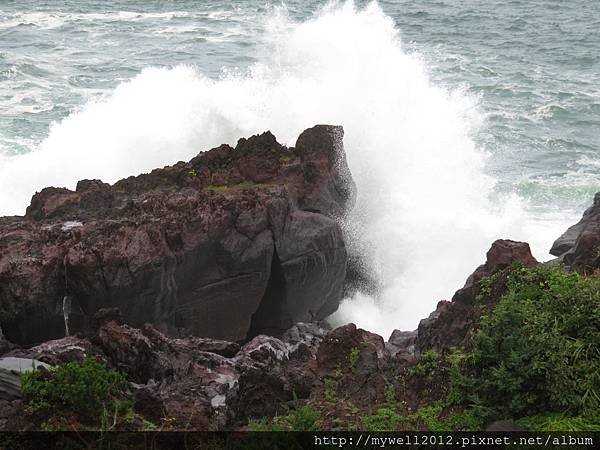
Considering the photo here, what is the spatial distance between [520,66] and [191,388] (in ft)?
100

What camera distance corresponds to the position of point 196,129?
23125mm

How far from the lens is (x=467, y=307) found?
11.1 metres

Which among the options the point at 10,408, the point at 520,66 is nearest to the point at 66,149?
the point at 10,408

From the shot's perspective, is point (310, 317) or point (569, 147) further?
point (569, 147)

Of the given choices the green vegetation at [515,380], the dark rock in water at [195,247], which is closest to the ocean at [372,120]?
the dark rock in water at [195,247]

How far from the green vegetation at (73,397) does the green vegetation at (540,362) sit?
391cm

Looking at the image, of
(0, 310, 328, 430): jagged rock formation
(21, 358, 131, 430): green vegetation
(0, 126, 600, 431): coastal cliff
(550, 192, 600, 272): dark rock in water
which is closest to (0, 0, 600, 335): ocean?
(0, 126, 600, 431): coastal cliff

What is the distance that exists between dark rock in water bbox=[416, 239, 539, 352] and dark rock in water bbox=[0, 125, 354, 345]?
382cm

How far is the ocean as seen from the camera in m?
20.5

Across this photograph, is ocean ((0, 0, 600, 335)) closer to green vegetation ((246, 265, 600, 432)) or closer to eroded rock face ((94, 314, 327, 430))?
eroded rock face ((94, 314, 327, 430))

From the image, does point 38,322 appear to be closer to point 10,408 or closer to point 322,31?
point 10,408

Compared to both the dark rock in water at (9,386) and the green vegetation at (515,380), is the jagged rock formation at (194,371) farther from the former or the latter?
the dark rock in water at (9,386)

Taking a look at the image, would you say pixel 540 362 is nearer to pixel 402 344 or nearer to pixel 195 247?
pixel 402 344

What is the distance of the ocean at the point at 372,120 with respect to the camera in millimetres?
20531
